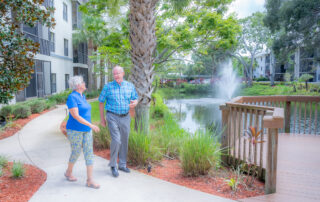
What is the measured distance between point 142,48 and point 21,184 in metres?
3.65

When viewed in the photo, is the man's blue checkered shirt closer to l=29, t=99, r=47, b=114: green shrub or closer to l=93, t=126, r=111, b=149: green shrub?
l=93, t=126, r=111, b=149: green shrub

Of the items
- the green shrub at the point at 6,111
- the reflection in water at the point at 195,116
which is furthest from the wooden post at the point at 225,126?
the green shrub at the point at 6,111

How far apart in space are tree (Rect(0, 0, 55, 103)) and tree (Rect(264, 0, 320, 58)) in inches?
717

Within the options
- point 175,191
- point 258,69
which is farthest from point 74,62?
point 258,69

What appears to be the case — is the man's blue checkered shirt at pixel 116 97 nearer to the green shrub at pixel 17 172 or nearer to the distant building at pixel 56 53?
the green shrub at pixel 17 172

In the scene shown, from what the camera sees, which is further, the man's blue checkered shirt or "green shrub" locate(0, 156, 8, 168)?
"green shrub" locate(0, 156, 8, 168)

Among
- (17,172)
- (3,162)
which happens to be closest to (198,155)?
(17,172)

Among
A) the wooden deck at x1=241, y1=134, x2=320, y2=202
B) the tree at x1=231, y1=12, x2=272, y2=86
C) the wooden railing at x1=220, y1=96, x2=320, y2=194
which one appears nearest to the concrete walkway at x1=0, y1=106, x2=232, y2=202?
the wooden railing at x1=220, y1=96, x2=320, y2=194

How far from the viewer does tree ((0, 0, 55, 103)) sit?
5.68m

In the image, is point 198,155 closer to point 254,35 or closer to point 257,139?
point 257,139

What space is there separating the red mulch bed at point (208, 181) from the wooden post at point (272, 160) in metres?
0.22

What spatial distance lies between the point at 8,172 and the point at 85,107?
1.99 metres

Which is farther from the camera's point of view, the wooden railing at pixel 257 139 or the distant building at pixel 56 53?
the distant building at pixel 56 53

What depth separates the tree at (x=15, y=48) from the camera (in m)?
5.68
